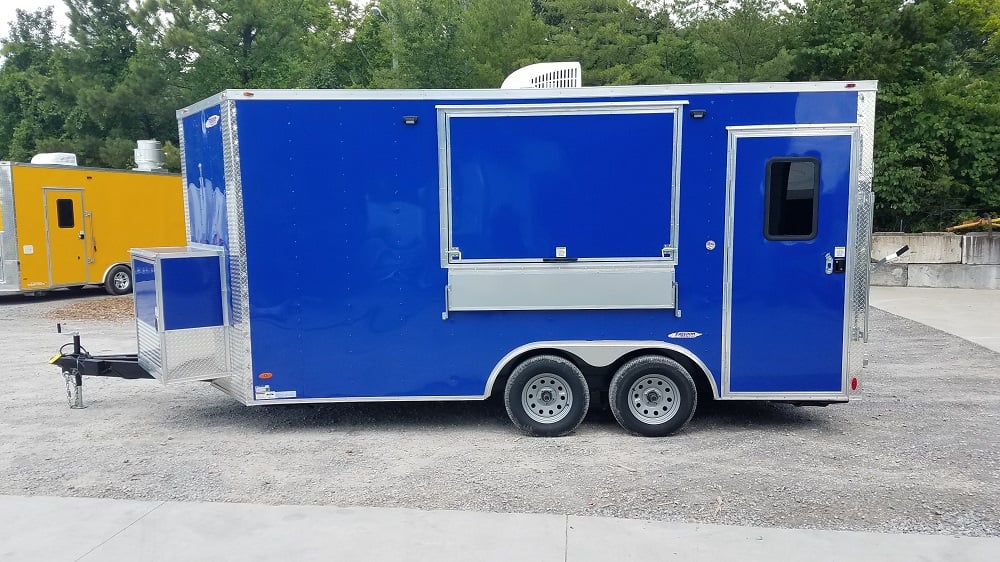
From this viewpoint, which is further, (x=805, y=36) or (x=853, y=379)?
(x=805, y=36)

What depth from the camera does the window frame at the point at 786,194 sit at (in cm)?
576

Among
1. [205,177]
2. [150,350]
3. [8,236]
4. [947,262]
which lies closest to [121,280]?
[8,236]

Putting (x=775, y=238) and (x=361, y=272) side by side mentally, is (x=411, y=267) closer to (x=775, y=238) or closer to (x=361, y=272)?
(x=361, y=272)

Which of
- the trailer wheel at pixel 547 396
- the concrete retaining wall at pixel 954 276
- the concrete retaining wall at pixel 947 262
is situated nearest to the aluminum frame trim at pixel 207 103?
the trailer wheel at pixel 547 396

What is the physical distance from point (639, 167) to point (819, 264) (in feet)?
5.23

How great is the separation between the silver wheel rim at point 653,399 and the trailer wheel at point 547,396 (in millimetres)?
392

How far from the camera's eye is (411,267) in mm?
5984

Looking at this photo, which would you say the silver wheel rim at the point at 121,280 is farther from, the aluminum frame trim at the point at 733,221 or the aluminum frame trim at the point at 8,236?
the aluminum frame trim at the point at 733,221

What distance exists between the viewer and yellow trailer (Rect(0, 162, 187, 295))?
46.6 feet

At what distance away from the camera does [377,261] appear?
6000 mm

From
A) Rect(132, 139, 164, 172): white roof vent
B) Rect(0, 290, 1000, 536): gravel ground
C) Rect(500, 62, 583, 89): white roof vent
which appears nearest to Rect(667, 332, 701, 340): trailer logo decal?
Rect(0, 290, 1000, 536): gravel ground

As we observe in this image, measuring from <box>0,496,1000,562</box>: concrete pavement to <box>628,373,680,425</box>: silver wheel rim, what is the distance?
1663 mm

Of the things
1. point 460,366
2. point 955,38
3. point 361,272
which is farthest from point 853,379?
point 955,38

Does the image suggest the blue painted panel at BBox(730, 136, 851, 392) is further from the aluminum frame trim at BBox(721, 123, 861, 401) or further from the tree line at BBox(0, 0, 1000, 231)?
the tree line at BBox(0, 0, 1000, 231)
